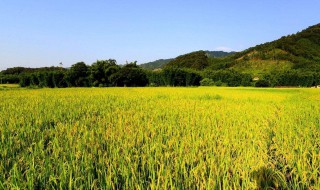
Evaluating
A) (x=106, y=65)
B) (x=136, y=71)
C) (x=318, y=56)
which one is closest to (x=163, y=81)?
(x=136, y=71)

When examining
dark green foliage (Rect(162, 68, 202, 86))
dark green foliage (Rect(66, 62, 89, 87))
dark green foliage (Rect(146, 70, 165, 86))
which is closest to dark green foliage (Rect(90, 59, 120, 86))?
dark green foliage (Rect(66, 62, 89, 87))

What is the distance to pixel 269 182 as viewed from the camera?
114 inches

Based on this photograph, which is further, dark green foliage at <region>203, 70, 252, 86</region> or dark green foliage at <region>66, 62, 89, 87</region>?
dark green foliage at <region>66, 62, 89, 87</region>

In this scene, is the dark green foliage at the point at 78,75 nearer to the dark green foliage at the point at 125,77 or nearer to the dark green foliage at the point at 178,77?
the dark green foliage at the point at 125,77

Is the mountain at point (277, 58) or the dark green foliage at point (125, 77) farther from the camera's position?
the mountain at point (277, 58)

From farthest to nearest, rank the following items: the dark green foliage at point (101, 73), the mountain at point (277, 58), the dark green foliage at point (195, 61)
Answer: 1. the dark green foliage at point (195, 61)
2. the mountain at point (277, 58)
3. the dark green foliage at point (101, 73)

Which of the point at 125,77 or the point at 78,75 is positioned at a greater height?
the point at 78,75

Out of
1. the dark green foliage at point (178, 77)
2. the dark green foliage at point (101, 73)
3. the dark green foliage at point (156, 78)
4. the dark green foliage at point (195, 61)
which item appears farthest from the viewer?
the dark green foliage at point (195, 61)

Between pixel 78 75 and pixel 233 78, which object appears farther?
pixel 233 78

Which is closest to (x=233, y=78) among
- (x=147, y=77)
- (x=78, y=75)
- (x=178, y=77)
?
(x=178, y=77)

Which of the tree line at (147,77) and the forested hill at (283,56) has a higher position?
the forested hill at (283,56)

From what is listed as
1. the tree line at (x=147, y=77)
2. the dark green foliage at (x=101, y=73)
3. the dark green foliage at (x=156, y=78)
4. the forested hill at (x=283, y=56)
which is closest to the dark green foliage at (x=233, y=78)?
the tree line at (x=147, y=77)

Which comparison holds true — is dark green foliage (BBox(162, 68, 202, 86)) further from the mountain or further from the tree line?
the mountain

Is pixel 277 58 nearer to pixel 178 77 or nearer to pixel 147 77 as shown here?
pixel 178 77
